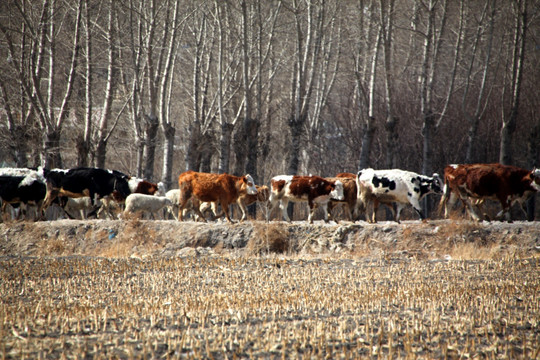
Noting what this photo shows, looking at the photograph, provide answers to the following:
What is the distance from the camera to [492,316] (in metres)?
6.90

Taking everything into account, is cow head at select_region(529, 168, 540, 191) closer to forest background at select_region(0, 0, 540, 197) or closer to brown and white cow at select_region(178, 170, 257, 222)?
forest background at select_region(0, 0, 540, 197)

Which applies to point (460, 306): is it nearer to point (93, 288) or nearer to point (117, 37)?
point (93, 288)

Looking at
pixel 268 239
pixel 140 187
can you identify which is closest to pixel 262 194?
pixel 268 239

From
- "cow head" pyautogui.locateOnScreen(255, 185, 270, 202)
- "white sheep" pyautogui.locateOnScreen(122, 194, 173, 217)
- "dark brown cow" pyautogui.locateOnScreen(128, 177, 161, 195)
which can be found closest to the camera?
"white sheep" pyautogui.locateOnScreen(122, 194, 173, 217)

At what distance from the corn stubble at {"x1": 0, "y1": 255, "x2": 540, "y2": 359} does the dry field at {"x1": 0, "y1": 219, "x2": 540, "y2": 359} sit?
0.07ft

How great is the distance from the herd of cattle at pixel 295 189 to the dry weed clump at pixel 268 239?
3.18ft

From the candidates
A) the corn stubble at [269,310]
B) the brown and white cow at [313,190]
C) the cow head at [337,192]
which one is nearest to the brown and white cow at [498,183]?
the cow head at [337,192]

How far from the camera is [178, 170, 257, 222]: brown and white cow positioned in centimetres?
1653

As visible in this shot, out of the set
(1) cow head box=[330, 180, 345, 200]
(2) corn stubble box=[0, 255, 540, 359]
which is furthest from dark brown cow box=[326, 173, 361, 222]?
(2) corn stubble box=[0, 255, 540, 359]

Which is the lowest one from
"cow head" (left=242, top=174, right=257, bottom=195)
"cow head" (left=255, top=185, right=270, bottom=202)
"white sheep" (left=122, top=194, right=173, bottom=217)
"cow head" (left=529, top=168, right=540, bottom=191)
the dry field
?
the dry field

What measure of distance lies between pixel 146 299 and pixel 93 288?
1.43 meters

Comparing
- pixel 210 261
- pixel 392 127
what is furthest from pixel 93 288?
pixel 392 127

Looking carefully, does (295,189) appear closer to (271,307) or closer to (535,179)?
(535,179)

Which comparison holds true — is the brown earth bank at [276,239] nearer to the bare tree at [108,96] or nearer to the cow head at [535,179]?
the cow head at [535,179]
